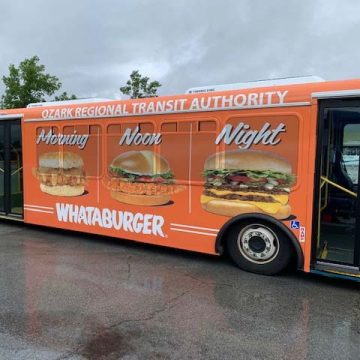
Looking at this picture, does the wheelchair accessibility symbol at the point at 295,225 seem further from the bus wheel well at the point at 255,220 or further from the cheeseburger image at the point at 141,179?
the cheeseburger image at the point at 141,179

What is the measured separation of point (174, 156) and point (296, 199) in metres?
1.90

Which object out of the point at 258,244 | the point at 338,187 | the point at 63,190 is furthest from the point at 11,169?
the point at 338,187

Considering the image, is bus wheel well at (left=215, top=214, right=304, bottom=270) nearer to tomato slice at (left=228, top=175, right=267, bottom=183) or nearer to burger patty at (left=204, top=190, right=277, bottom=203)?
burger patty at (left=204, top=190, right=277, bottom=203)

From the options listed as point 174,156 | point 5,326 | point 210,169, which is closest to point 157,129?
point 174,156

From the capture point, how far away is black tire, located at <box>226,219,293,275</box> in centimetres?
538

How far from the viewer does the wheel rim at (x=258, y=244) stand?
545cm

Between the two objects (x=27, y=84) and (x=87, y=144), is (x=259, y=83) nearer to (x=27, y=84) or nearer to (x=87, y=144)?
(x=87, y=144)

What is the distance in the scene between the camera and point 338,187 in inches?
207

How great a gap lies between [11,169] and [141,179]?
11.2 ft

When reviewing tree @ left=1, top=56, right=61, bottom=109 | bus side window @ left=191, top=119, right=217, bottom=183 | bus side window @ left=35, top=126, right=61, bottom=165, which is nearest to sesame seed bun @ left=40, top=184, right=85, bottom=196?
bus side window @ left=35, top=126, right=61, bottom=165

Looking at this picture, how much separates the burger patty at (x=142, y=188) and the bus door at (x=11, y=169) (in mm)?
2501

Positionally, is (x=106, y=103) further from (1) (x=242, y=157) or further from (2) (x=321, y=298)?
(2) (x=321, y=298)

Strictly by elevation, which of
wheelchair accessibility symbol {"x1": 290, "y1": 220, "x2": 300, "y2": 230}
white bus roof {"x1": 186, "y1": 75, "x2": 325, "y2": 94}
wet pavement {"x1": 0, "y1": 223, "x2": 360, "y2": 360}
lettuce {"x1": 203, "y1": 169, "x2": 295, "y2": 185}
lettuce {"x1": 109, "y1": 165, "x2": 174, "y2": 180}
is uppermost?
white bus roof {"x1": 186, "y1": 75, "x2": 325, "y2": 94}

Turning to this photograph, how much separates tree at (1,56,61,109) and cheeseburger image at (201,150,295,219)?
49.8 ft
